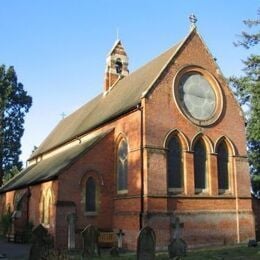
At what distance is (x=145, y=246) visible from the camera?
15.4m

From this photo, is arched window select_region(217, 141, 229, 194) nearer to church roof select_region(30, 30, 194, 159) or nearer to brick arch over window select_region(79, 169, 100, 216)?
church roof select_region(30, 30, 194, 159)

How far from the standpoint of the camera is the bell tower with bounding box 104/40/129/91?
3705 cm

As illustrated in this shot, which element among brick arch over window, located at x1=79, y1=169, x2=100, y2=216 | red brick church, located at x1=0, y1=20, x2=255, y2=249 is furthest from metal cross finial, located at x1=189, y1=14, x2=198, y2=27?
brick arch over window, located at x1=79, y1=169, x2=100, y2=216

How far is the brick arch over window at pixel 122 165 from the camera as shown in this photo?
2544cm

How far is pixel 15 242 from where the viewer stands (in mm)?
29547

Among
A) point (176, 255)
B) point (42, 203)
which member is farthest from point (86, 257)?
point (42, 203)

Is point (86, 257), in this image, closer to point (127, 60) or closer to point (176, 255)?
point (176, 255)

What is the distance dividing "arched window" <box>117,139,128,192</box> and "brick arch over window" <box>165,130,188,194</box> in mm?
2741

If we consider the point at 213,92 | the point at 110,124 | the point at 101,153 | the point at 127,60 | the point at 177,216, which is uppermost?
the point at 127,60

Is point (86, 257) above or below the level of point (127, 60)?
below

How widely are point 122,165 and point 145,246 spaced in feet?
35.6

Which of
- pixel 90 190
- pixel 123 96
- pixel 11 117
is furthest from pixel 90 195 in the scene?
pixel 11 117

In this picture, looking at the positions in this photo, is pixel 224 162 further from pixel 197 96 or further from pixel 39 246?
pixel 39 246

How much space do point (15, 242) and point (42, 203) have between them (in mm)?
3845
